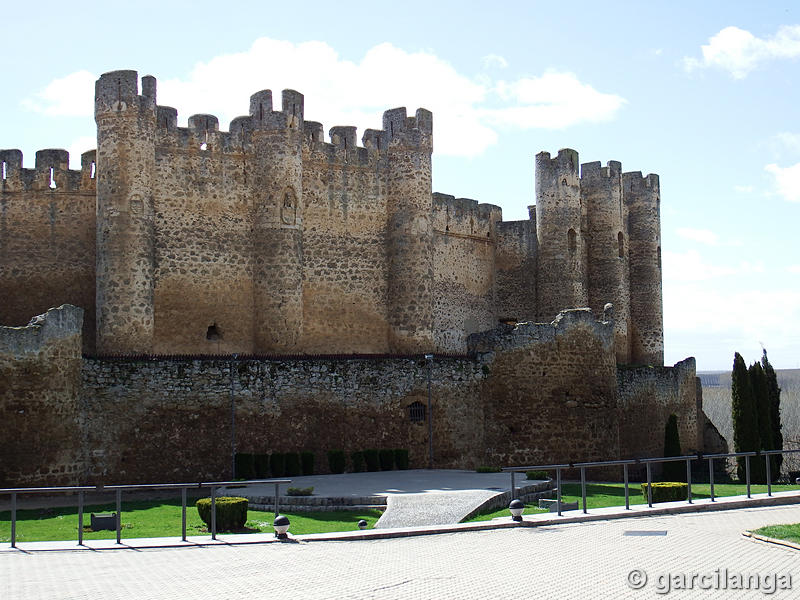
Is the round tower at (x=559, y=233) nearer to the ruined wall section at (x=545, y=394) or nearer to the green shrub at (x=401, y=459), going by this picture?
the ruined wall section at (x=545, y=394)

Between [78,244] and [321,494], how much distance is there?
12059 mm

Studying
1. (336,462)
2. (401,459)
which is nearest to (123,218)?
Answer: (336,462)

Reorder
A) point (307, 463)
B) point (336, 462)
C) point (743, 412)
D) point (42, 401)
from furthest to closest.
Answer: point (743, 412) → point (336, 462) → point (307, 463) → point (42, 401)

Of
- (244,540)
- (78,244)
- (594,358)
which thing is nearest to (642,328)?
(594,358)

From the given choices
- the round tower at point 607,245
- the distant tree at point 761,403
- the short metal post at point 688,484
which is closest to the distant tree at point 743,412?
the distant tree at point 761,403

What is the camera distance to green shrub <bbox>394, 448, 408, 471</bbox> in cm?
2445

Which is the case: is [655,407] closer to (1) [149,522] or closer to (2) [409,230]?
(2) [409,230]

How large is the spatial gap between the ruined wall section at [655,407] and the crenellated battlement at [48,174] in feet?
55.8

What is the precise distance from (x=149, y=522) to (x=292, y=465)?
261 inches

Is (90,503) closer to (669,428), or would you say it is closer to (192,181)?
(192,181)

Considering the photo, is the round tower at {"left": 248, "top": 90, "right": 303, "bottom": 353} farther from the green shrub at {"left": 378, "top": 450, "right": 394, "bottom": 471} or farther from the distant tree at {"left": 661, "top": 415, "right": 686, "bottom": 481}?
the distant tree at {"left": 661, "top": 415, "right": 686, "bottom": 481}

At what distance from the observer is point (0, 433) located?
64.7 ft

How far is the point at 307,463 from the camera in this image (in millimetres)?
23312

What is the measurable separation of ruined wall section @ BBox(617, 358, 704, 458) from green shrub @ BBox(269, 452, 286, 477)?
40.7 ft
